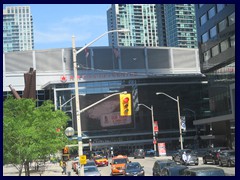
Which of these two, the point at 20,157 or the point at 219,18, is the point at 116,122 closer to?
the point at 219,18

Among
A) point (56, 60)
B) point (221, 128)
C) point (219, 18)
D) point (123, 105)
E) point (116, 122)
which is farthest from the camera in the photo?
point (56, 60)

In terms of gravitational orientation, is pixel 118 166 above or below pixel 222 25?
below

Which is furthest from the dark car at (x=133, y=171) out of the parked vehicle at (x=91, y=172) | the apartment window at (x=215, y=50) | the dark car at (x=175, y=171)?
the apartment window at (x=215, y=50)

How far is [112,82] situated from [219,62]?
42657mm

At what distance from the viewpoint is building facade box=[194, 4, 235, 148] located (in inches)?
2758

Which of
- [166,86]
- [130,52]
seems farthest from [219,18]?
[130,52]

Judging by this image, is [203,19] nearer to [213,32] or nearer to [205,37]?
[205,37]

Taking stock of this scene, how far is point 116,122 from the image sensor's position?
111188 millimetres

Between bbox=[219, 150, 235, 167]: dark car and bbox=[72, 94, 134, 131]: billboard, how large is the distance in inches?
2628

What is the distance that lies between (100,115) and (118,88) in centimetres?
885

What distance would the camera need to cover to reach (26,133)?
35094 mm

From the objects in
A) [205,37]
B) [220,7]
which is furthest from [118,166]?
[205,37]

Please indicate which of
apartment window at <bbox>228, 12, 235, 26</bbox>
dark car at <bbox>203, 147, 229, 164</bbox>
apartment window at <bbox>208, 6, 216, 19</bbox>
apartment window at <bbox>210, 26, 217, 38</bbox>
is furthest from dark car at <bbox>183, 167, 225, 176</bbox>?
apartment window at <bbox>208, 6, 216, 19</bbox>

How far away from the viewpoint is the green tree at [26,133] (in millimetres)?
35188
